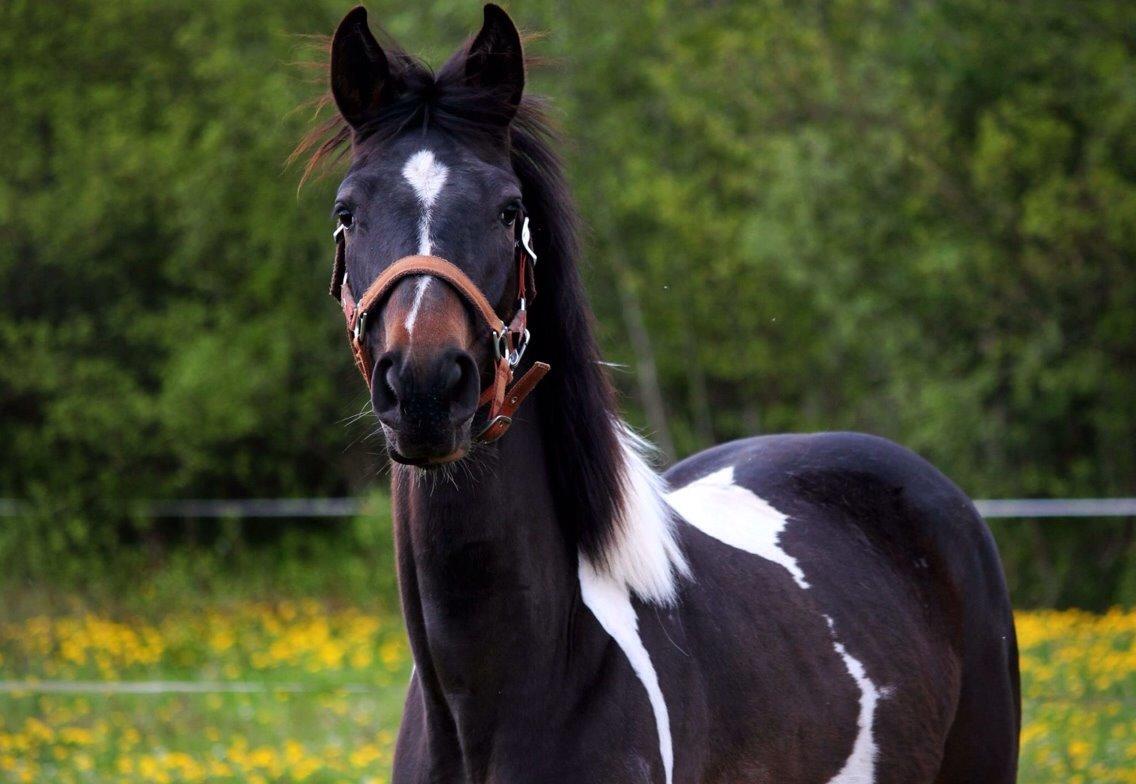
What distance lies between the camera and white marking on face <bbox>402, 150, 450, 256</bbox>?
87.0 inches

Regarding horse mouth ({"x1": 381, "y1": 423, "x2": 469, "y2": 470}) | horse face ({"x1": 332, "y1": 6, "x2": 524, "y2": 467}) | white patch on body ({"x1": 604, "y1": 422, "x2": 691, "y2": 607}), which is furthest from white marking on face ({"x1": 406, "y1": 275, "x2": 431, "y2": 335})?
white patch on body ({"x1": 604, "y1": 422, "x2": 691, "y2": 607})

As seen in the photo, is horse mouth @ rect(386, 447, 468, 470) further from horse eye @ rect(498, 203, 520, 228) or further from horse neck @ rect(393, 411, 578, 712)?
horse eye @ rect(498, 203, 520, 228)

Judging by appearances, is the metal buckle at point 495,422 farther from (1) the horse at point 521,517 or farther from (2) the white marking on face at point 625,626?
(2) the white marking on face at point 625,626

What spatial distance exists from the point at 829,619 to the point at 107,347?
12.2 m

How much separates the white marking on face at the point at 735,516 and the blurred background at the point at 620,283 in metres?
5.12

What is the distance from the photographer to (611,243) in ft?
49.9

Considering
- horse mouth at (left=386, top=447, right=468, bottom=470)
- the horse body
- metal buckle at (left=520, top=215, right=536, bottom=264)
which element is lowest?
the horse body

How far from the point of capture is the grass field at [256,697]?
5.71m

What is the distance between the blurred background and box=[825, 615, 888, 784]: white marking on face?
553 cm

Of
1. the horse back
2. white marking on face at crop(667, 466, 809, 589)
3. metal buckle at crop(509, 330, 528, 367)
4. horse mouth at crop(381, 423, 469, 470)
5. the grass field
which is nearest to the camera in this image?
horse mouth at crop(381, 423, 469, 470)

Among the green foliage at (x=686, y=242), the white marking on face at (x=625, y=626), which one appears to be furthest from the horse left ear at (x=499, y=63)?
the green foliage at (x=686, y=242)

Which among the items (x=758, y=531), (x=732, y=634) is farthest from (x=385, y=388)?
(x=758, y=531)

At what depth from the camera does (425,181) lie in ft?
7.48

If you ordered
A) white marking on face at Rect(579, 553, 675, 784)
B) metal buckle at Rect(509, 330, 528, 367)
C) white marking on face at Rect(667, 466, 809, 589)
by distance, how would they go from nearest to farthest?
metal buckle at Rect(509, 330, 528, 367)
white marking on face at Rect(579, 553, 675, 784)
white marking on face at Rect(667, 466, 809, 589)
